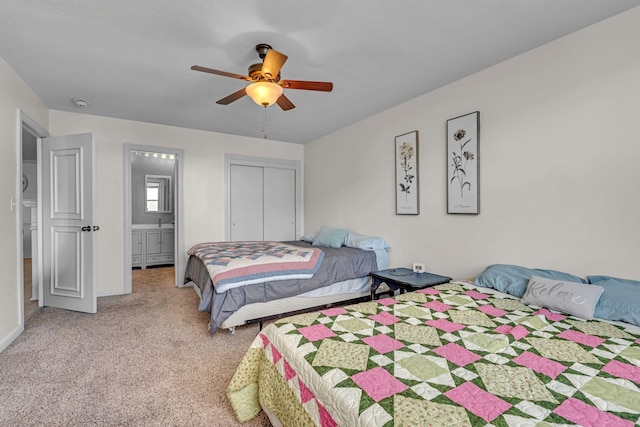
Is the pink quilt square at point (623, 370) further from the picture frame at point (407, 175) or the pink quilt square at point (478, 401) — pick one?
the picture frame at point (407, 175)

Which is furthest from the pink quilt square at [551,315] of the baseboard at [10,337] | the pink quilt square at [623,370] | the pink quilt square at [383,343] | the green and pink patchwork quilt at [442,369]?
the baseboard at [10,337]

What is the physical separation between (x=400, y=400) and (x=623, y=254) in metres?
1.96

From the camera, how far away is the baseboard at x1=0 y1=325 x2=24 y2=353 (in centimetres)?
245

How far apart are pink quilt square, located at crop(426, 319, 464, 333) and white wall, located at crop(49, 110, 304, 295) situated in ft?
12.8

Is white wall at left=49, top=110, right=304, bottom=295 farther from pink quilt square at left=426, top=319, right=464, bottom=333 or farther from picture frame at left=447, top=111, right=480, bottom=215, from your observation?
pink quilt square at left=426, top=319, right=464, bottom=333

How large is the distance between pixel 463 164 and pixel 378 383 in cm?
235

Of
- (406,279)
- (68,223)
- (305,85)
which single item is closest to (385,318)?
(406,279)

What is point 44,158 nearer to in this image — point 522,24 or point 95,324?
point 95,324

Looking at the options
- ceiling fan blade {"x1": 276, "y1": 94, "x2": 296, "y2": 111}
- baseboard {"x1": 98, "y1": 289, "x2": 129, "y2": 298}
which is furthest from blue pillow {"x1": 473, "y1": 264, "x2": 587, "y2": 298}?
baseboard {"x1": 98, "y1": 289, "x2": 129, "y2": 298}

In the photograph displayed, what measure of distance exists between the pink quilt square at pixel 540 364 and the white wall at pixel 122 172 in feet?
14.4

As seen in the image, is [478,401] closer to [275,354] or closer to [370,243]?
[275,354]

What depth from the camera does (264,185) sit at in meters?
5.27

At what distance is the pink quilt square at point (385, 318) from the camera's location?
167 cm

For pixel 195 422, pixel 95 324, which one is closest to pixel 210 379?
pixel 195 422
